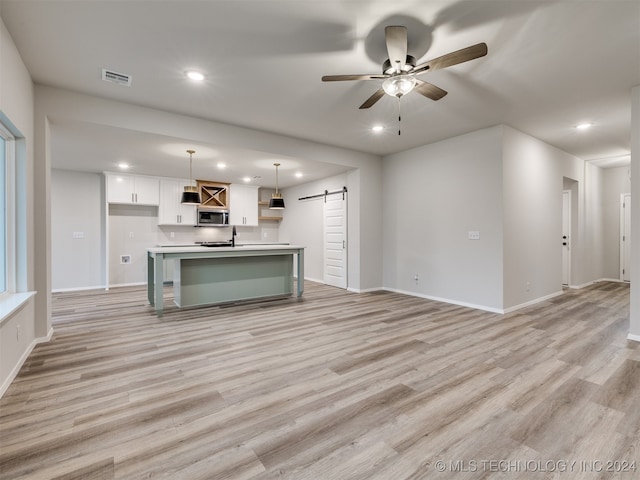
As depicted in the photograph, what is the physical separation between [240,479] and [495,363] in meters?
2.34

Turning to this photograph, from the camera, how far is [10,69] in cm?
245

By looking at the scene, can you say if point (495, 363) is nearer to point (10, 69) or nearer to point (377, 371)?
point (377, 371)

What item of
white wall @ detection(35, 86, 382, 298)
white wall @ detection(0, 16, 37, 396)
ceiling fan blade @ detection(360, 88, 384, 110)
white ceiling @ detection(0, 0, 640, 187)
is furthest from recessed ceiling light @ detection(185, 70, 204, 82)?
ceiling fan blade @ detection(360, 88, 384, 110)

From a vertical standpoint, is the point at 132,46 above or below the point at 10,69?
above

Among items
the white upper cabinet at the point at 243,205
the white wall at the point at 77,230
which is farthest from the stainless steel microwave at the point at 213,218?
the white wall at the point at 77,230

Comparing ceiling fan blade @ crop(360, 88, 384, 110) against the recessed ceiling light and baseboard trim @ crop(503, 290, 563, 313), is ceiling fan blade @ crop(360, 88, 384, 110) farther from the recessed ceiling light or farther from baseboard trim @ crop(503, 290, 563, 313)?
baseboard trim @ crop(503, 290, 563, 313)

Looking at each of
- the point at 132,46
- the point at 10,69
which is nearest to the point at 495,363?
the point at 132,46

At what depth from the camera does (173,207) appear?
23.9ft

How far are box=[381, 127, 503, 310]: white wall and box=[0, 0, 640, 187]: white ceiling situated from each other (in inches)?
24.7

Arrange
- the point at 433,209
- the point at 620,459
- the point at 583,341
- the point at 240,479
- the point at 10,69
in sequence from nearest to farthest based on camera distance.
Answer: the point at 240,479, the point at 620,459, the point at 10,69, the point at 583,341, the point at 433,209

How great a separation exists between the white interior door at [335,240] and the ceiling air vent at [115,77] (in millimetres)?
4203

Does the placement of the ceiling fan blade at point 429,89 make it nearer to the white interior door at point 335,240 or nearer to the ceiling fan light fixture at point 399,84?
the ceiling fan light fixture at point 399,84

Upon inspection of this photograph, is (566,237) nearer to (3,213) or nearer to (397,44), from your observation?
(397,44)

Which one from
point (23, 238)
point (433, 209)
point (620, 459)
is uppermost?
point (433, 209)
